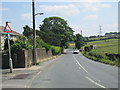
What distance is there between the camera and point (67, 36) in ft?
278

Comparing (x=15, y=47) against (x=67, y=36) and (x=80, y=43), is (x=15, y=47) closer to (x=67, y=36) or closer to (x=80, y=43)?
(x=67, y=36)

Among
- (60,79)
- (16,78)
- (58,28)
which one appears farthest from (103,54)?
(58,28)

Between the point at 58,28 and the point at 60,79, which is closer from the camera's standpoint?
the point at 60,79

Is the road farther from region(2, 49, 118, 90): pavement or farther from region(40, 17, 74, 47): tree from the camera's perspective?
region(40, 17, 74, 47): tree

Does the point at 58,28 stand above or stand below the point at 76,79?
above

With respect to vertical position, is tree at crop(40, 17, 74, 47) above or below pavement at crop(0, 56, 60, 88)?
above

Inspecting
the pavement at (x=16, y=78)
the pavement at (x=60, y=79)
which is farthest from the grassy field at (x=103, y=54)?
the pavement at (x=16, y=78)

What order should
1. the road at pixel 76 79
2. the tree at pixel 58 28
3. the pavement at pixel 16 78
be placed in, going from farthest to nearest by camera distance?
1. the tree at pixel 58 28
2. the pavement at pixel 16 78
3. the road at pixel 76 79

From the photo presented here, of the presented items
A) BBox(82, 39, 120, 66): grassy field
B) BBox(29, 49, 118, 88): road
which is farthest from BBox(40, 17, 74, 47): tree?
BBox(29, 49, 118, 88): road

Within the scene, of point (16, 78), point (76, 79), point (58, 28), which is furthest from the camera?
point (58, 28)

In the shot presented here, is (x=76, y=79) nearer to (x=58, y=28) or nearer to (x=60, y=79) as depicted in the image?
(x=60, y=79)

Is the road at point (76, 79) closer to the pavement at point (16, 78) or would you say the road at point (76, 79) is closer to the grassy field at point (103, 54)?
the pavement at point (16, 78)

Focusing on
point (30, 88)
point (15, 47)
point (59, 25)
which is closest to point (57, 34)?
point (59, 25)

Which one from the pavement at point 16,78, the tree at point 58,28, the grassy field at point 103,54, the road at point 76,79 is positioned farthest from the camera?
the tree at point 58,28
